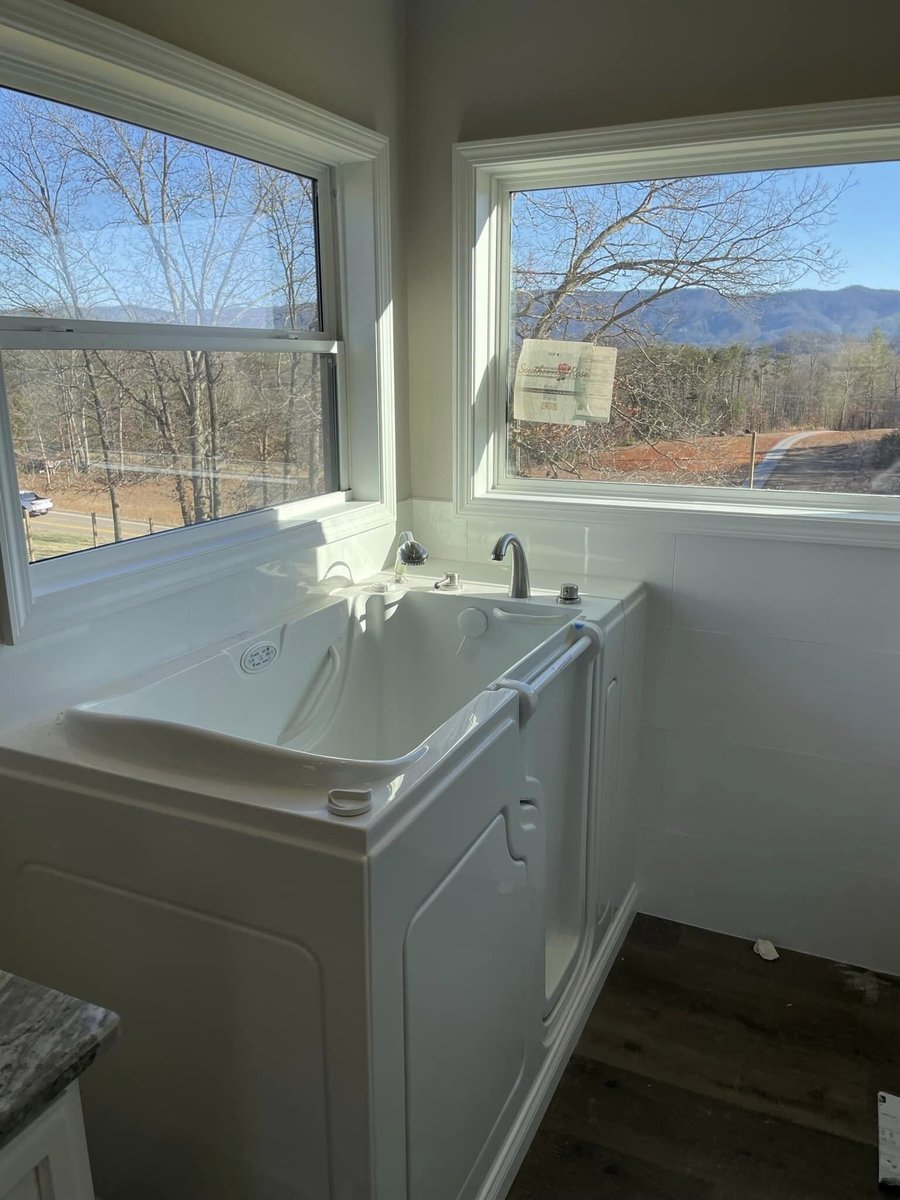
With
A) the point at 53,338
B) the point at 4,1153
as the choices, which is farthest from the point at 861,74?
the point at 4,1153

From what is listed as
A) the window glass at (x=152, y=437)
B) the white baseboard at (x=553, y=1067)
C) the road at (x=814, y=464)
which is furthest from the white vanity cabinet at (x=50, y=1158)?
the road at (x=814, y=464)

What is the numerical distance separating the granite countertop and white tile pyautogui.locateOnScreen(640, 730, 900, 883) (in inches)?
77.5

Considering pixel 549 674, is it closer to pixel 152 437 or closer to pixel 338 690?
pixel 338 690

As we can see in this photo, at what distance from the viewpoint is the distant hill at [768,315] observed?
2334 mm

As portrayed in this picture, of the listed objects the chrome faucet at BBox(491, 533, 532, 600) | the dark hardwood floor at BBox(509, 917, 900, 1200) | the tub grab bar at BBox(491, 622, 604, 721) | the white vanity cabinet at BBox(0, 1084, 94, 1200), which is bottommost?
the dark hardwood floor at BBox(509, 917, 900, 1200)

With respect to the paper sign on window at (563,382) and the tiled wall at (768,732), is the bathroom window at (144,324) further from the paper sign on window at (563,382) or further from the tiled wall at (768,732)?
the tiled wall at (768,732)

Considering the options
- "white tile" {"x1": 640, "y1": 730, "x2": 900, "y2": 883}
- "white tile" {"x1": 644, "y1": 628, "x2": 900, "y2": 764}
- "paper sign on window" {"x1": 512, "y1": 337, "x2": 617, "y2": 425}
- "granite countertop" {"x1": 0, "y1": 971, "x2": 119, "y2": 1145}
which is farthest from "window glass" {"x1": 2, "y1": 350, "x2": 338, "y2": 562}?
"white tile" {"x1": 640, "y1": 730, "x2": 900, "y2": 883}

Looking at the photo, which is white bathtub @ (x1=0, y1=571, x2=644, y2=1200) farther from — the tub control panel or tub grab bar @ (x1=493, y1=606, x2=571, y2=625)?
tub grab bar @ (x1=493, y1=606, x2=571, y2=625)

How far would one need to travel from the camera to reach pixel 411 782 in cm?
135

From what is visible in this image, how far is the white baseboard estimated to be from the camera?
177 centimetres

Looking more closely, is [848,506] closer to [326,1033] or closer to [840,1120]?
[840,1120]

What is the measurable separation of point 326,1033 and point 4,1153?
53cm

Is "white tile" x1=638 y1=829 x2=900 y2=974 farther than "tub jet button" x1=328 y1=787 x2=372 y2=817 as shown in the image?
Yes

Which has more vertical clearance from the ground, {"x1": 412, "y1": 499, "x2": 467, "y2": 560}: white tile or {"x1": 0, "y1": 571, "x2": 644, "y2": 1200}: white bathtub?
{"x1": 412, "y1": 499, "x2": 467, "y2": 560}: white tile
